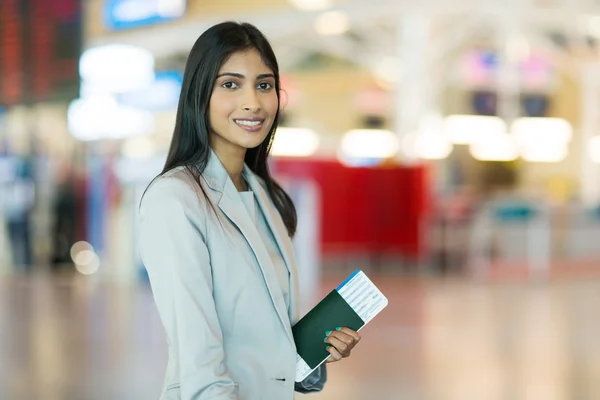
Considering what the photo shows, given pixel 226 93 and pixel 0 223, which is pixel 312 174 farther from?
pixel 226 93

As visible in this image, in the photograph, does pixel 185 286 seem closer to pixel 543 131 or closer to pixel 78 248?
pixel 78 248

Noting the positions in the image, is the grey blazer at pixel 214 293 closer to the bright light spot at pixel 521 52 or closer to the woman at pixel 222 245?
the woman at pixel 222 245

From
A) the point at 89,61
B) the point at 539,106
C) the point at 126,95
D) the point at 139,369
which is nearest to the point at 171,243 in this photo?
the point at 139,369

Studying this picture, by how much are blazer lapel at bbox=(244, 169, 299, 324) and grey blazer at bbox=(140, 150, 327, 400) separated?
0.25 ft

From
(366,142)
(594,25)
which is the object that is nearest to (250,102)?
(594,25)

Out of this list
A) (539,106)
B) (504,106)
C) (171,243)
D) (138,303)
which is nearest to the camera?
(171,243)

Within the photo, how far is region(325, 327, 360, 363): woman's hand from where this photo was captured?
152 cm

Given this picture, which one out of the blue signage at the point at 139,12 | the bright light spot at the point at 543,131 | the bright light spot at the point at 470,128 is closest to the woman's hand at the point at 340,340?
the blue signage at the point at 139,12

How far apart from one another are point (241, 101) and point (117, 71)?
401 inches

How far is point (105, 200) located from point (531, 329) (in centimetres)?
576

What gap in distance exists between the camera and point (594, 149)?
23.6 m

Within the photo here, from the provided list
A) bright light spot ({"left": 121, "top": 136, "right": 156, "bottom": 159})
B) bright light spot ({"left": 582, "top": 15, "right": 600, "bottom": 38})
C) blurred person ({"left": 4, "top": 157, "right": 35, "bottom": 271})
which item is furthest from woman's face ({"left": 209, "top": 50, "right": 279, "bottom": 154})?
bright light spot ({"left": 582, "top": 15, "right": 600, "bottom": 38})

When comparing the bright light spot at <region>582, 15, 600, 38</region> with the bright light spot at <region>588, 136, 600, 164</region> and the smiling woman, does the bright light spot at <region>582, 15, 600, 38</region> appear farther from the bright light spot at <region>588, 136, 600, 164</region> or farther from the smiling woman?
the smiling woman

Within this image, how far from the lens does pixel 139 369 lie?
4652mm
